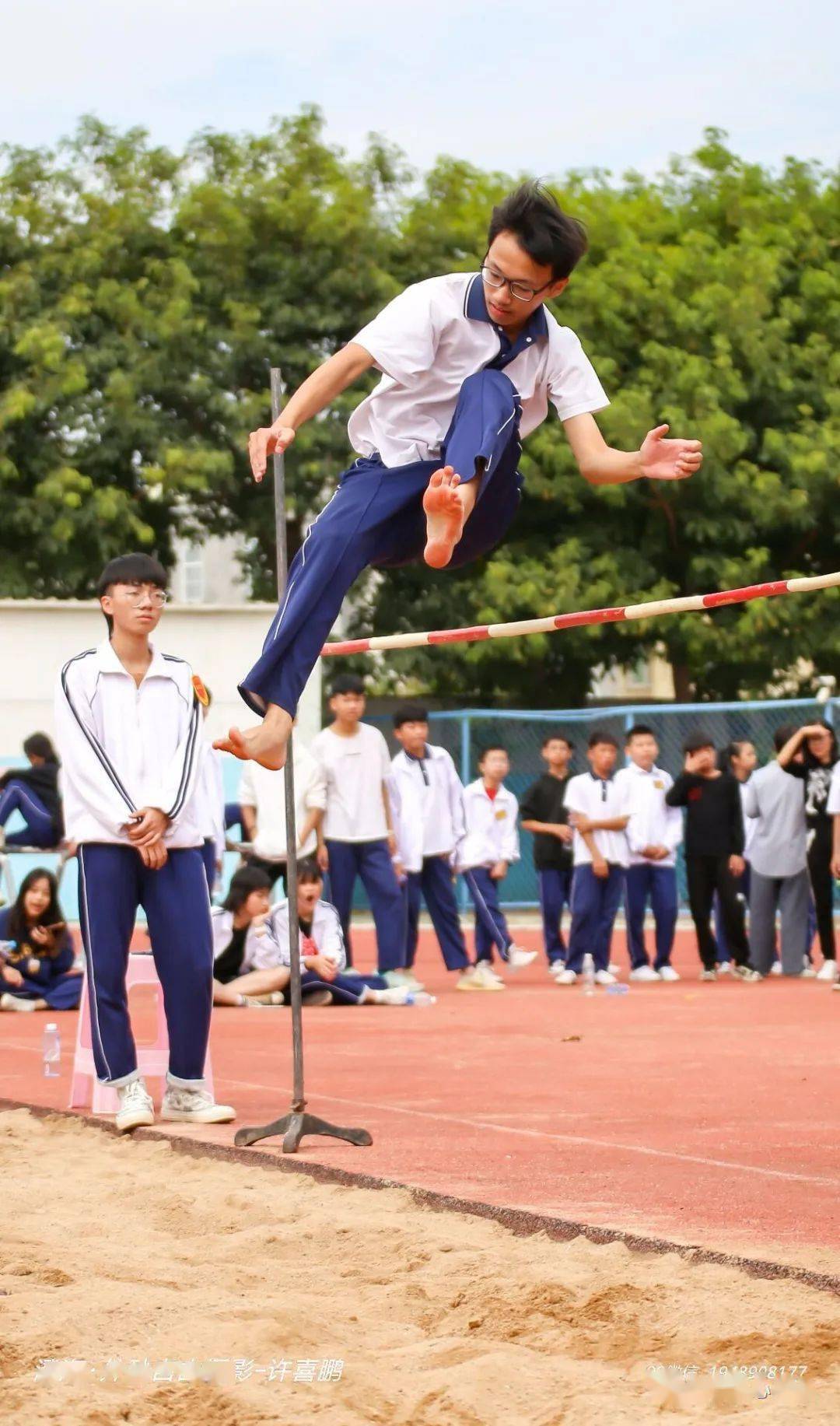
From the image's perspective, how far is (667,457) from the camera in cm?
530

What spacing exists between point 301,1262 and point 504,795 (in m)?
10.1

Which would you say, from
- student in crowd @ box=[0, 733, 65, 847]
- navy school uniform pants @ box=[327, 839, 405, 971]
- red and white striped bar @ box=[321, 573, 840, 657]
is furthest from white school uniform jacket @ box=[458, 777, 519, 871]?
red and white striped bar @ box=[321, 573, 840, 657]

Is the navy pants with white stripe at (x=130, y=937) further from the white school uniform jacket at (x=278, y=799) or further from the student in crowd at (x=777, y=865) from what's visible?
the student in crowd at (x=777, y=865)

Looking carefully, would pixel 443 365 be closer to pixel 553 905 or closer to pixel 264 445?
pixel 264 445

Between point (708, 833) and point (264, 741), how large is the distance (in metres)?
9.49

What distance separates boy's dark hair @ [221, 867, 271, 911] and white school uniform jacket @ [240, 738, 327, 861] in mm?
439

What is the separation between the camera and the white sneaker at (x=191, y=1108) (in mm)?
6891

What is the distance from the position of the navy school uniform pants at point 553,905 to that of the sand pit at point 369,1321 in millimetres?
9535

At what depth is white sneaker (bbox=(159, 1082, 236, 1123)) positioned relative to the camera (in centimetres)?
689

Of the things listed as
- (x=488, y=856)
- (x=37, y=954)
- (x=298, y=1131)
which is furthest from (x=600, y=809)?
(x=298, y=1131)

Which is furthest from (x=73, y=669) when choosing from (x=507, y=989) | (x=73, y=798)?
(x=507, y=989)

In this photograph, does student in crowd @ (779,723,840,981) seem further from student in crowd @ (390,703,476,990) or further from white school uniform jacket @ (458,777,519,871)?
student in crowd @ (390,703,476,990)

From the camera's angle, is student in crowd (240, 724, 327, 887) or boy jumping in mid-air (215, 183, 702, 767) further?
student in crowd (240, 724, 327, 887)

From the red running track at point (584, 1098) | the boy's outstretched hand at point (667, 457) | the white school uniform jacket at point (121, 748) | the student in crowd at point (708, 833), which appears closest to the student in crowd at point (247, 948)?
the red running track at point (584, 1098)
